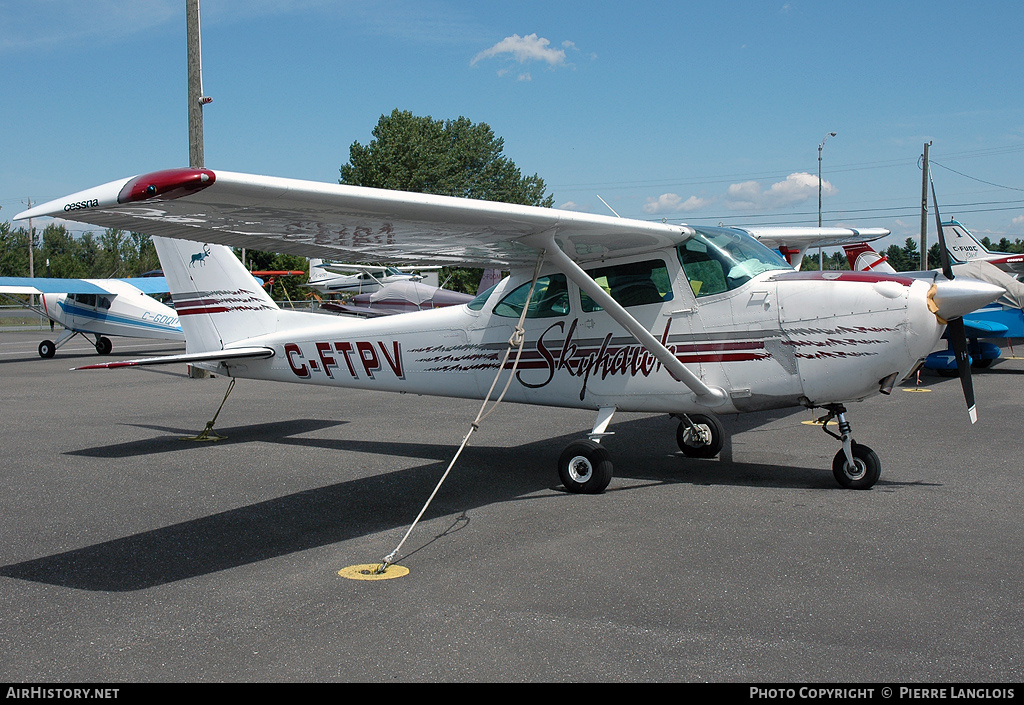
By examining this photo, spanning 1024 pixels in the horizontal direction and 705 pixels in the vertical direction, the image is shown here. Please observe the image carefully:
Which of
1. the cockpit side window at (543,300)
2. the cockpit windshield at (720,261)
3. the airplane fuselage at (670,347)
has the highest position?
the cockpit windshield at (720,261)

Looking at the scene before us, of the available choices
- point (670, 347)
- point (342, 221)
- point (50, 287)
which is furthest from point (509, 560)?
point (50, 287)

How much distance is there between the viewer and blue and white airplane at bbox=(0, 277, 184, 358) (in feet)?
79.0

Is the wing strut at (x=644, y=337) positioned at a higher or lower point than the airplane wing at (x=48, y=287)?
lower

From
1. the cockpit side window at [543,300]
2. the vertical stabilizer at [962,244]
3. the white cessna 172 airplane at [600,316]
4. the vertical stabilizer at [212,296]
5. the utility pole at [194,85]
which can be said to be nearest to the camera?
the white cessna 172 airplane at [600,316]

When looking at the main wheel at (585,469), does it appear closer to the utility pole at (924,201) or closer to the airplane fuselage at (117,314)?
the airplane fuselage at (117,314)

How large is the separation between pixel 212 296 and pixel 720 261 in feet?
19.9

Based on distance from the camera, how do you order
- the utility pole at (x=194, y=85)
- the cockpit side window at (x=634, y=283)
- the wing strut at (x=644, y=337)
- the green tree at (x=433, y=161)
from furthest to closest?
the green tree at (x=433, y=161) → the utility pole at (x=194, y=85) → the cockpit side window at (x=634, y=283) → the wing strut at (x=644, y=337)

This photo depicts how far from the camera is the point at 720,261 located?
7.06m

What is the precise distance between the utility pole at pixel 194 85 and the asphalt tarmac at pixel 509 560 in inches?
333

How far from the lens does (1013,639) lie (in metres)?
3.63

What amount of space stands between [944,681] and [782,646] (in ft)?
2.14

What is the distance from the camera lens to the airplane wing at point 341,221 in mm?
4176

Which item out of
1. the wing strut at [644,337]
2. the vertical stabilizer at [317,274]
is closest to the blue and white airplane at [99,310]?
the wing strut at [644,337]
